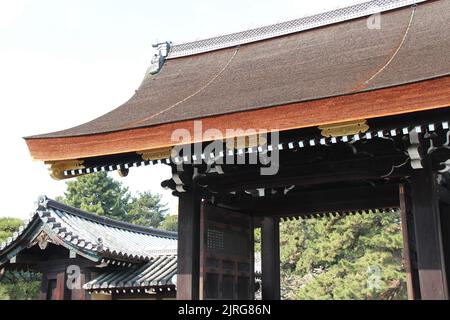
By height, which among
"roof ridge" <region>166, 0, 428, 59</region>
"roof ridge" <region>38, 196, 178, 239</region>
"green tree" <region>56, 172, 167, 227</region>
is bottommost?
"roof ridge" <region>38, 196, 178, 239</region>

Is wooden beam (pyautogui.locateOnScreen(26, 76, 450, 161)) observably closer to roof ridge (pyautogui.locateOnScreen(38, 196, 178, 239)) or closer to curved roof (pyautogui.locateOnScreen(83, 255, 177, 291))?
curved roof (pyautogui.locateOnScreen(83, 255, 177, 291))

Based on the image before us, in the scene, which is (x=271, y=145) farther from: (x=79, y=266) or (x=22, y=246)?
(x=22, y=246)

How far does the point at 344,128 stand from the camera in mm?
5898

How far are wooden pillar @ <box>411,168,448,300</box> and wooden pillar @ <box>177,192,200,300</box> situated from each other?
295 centimetres

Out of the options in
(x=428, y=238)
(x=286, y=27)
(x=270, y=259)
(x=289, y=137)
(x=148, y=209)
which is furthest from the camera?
(x=148, y=209)

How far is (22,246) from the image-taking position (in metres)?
11.6

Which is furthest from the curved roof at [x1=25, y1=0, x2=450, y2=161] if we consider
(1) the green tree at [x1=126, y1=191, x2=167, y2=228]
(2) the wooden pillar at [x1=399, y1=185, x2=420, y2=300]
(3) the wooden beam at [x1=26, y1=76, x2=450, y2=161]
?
(1) the green tree at [x1=126, y1=191, x2=167, y2=228]

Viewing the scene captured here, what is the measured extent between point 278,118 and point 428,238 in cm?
219

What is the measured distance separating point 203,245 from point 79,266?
4976mm

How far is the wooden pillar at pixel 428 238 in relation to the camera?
231 inches

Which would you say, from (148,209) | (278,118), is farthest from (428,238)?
(148,209)

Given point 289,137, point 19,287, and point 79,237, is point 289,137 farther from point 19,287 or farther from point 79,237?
point 19,287

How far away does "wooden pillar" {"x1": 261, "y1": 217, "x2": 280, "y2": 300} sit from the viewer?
9.34m
